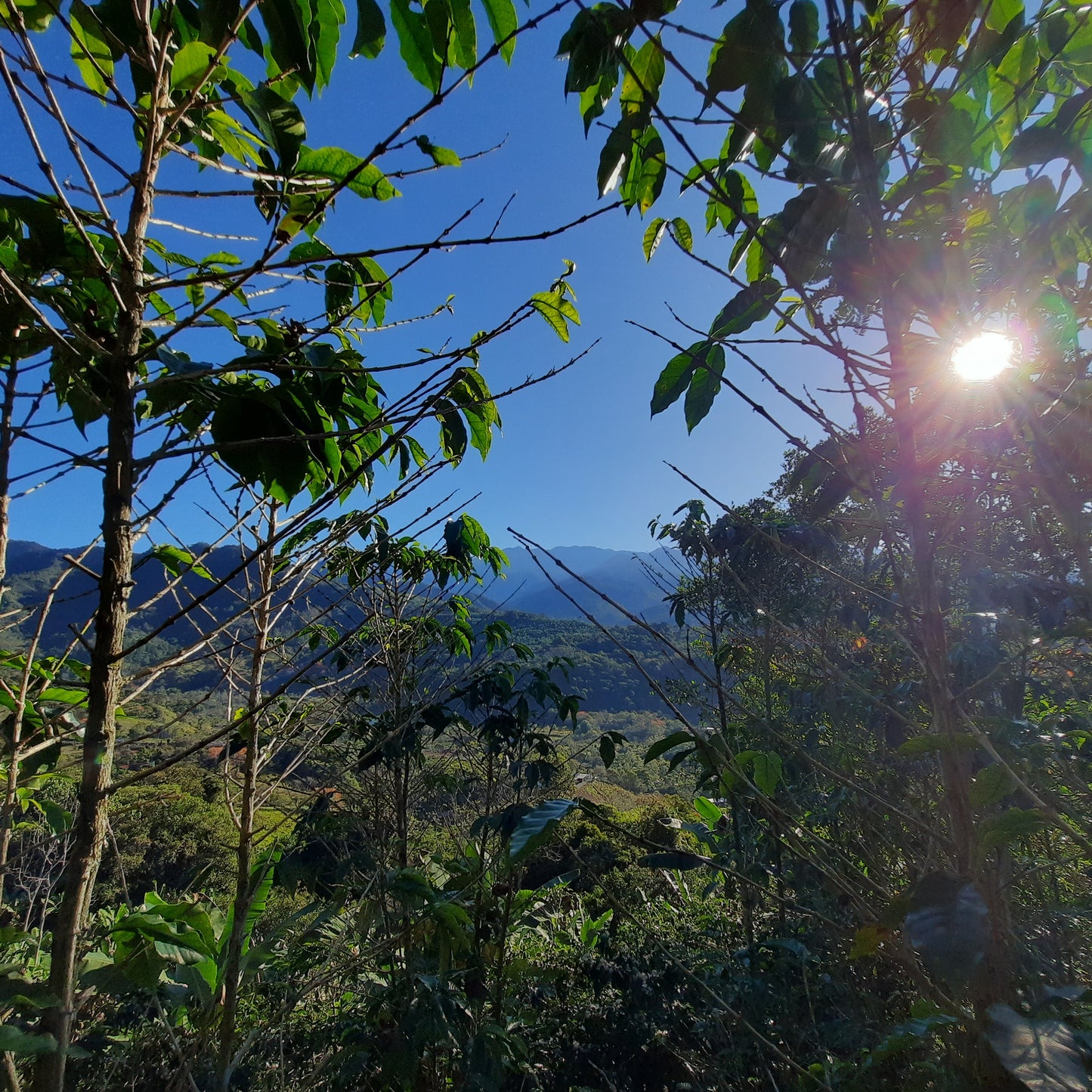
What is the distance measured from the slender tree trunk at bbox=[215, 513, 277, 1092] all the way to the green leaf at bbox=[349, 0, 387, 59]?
1.01m

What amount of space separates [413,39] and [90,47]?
1.85ft

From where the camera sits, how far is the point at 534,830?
32.7 inches

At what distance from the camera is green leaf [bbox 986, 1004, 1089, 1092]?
0.40 meters

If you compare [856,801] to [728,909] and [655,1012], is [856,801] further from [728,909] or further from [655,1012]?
[728,909]

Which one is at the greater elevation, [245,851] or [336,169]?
[336,169]

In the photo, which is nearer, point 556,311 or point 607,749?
point 556,311

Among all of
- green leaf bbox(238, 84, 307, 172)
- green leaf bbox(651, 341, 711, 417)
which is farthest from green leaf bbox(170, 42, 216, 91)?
green leaf bbox(651, 341, 711, 417)

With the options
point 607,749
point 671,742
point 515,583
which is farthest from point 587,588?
point 515,583

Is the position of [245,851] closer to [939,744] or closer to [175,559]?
[175,559]

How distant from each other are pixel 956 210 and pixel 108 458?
145 centimetres

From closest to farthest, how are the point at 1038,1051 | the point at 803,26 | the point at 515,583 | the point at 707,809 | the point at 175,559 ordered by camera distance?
the point at 1038,1051
the point at 803,26
the point at 175,559
the point at 707,809
the point at 515,583

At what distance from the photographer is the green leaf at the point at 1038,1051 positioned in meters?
0.40

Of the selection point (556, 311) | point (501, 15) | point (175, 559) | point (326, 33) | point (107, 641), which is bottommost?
point (107, 641)

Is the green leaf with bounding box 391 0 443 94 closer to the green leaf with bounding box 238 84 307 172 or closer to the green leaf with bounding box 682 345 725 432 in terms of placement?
the green leaf with bounding box 238 84 307 172
